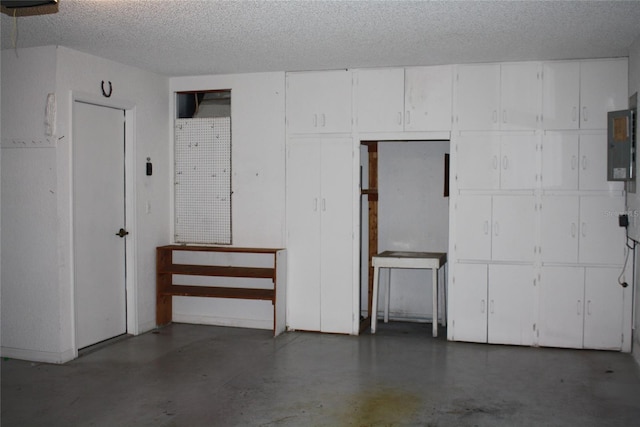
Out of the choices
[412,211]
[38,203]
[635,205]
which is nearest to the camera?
[635,205]

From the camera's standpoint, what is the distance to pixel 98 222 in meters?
5.68

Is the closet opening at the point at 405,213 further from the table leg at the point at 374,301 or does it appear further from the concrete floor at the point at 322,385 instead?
the concrete floor at the point at 322,385

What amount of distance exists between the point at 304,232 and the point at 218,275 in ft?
3.20

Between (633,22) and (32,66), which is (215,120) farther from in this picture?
(633,22)

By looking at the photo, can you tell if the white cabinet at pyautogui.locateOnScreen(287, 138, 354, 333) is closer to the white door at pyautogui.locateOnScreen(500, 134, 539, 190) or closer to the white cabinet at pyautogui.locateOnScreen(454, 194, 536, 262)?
the white cabinet at pyautogui.locateOnScreen(454, 194, 536, 262)

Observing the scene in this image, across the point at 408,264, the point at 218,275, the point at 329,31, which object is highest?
the point at 329,31

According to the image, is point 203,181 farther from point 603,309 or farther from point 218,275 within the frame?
point 603,309

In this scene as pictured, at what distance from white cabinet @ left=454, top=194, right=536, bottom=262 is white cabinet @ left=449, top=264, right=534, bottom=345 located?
4.8 inches

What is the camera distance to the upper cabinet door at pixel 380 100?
5957 mm

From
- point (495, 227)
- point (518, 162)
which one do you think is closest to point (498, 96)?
point (518, 162)

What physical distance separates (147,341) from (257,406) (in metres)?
2.16

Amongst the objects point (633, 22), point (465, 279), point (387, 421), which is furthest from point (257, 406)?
point (633, 22)

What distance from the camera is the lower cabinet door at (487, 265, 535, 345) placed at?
5699mm

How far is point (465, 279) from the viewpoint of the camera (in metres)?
5.83
